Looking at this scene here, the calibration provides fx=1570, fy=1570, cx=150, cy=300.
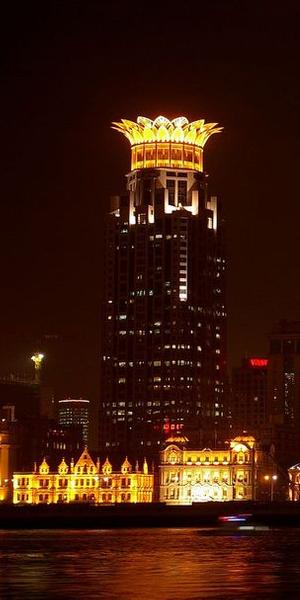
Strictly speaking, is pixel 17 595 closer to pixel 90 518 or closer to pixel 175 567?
pixel 175 567

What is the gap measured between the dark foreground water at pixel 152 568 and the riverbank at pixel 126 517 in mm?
50780

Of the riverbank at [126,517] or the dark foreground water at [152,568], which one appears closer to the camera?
the dark foreground water at [152,568]

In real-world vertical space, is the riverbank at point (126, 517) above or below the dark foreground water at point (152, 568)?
above

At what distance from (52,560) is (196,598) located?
2919 centimetres

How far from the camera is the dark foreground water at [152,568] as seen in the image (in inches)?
2889

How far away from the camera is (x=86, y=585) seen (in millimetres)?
77188

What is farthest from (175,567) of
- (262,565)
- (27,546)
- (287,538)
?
(287,538)

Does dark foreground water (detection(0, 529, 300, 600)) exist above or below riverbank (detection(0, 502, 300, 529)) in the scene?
below

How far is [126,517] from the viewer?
191250 millimetres

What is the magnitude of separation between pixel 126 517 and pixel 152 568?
102597 millimetres

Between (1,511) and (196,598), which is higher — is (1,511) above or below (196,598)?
above

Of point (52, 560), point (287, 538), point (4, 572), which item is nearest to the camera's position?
point (4, 572)

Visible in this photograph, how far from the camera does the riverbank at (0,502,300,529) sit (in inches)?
7215

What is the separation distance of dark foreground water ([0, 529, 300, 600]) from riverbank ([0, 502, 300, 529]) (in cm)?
5078
